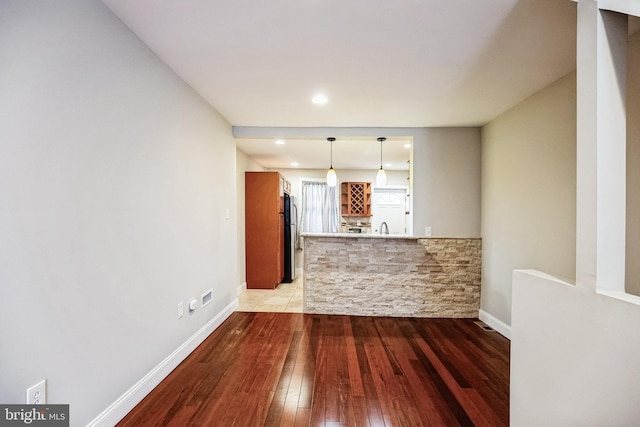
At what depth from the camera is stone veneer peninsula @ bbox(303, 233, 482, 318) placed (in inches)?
142

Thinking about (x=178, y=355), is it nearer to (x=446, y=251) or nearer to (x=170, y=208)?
(x=170, y=208)

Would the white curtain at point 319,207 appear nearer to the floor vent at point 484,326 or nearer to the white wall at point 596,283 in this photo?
the floor vent at point 484,326

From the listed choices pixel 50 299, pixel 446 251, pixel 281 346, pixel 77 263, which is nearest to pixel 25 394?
pixel 50 299

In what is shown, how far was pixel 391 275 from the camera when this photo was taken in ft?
12.0

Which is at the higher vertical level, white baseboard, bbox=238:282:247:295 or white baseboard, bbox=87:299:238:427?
white baseboard, bbox=87:299:238:427

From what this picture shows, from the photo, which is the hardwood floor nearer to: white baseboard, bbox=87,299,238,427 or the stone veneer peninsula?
white baseboard, bbox=87,299,238,427

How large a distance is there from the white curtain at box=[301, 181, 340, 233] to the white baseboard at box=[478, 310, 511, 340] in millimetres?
3543

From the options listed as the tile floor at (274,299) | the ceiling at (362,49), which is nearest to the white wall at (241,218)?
the tile floor at (274,299)

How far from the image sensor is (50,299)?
1.29m

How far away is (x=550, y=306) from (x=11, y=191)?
2462 mm

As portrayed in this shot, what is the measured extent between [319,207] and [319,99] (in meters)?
3.91

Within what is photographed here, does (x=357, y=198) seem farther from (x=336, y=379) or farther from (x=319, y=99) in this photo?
(x=336, y=379)

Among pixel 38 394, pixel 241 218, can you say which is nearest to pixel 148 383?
pixel 38 394

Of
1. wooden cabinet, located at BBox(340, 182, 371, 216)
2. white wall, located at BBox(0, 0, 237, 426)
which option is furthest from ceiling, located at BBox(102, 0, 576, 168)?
wooden cabinet, located at BBox(340, 182, 371, 216)
